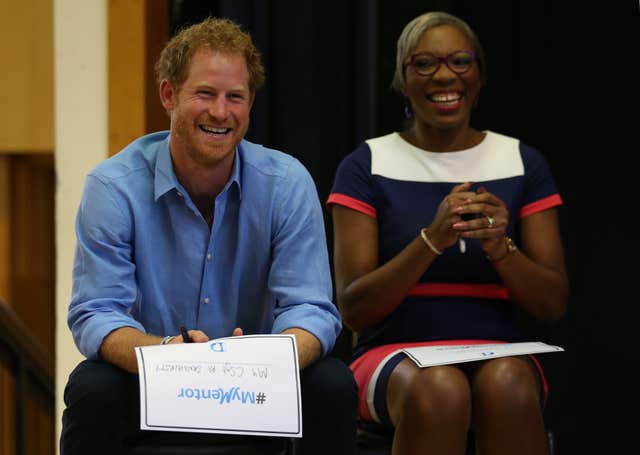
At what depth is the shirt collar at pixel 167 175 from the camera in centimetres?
190

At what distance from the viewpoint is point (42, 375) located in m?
3.00

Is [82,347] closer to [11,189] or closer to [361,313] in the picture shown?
[361,313]

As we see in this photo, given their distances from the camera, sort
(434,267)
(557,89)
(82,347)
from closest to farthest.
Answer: (82,347)
(434,267)
(557,89)

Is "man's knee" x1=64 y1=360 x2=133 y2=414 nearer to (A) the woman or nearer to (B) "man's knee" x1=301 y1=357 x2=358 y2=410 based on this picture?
(B) "man's knee" x1=301 y1=357 x2=358 y2=410

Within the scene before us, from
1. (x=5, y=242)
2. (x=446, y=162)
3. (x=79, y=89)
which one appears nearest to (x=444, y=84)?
(x=446, y=162)

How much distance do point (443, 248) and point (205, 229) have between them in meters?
0.56

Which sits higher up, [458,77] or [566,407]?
[458,77]

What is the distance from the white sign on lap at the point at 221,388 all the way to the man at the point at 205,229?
11 centimetres

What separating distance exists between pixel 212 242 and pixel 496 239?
0.65 m

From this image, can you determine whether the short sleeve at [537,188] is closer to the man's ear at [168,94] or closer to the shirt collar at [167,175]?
the shirt collar at [167,175]

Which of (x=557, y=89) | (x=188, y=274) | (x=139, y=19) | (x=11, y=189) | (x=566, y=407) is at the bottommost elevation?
(x=566, y=407)

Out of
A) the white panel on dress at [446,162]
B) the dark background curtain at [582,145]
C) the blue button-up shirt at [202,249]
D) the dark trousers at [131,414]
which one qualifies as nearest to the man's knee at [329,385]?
the dark trousers at [131,414]

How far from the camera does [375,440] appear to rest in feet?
6.66

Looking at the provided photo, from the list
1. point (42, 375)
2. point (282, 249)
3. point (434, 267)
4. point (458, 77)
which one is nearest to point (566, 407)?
point (434, 267)
